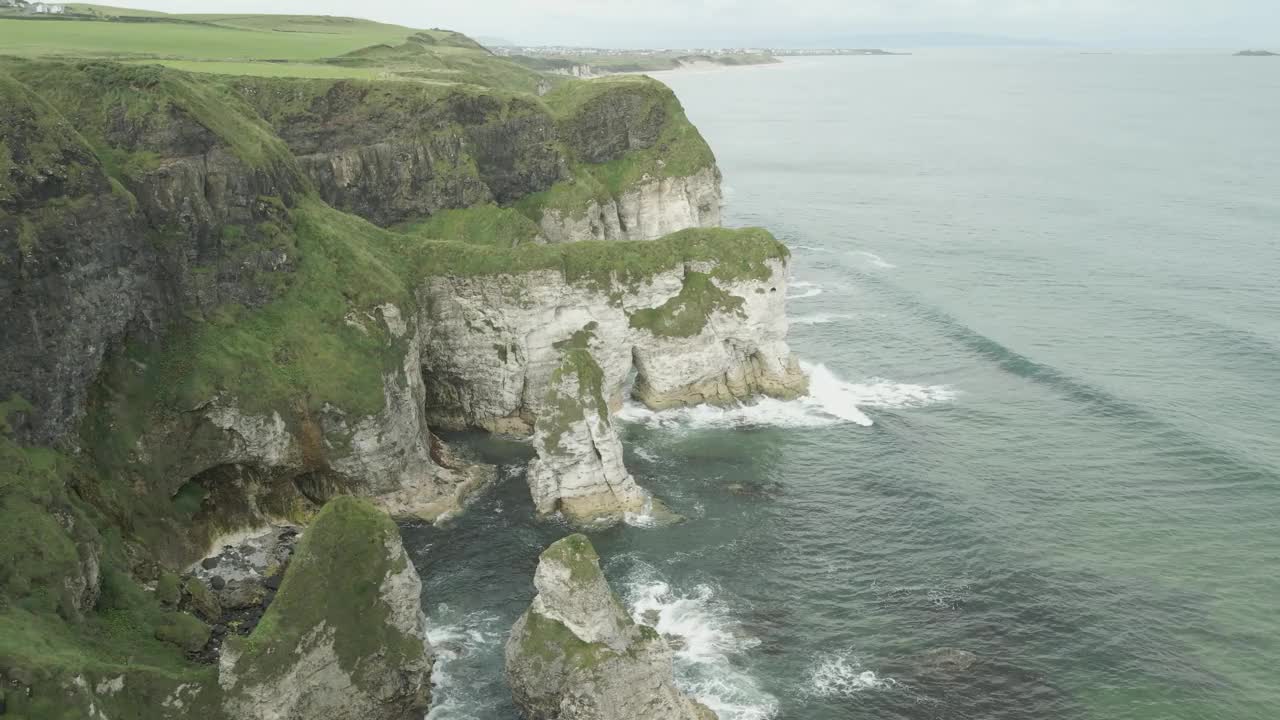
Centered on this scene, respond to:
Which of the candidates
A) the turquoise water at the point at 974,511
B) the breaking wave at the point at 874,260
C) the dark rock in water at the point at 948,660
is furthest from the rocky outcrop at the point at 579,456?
the breaking wave at the point at 874,260

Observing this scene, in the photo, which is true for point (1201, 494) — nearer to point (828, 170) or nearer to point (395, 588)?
point (395, 588)

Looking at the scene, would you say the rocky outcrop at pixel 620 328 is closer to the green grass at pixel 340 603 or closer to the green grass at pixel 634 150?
the green grass at pixel 340 603

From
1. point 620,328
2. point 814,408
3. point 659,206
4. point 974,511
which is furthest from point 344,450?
point 659,206

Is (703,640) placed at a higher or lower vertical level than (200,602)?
lower

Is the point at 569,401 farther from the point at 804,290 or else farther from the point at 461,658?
the point at 804,290

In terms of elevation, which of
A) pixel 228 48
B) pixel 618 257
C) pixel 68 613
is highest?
pixel 228 48

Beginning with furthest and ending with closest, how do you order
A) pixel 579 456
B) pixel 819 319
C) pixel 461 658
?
pixel 819 319, pixel 579 456, pixel 461 658
